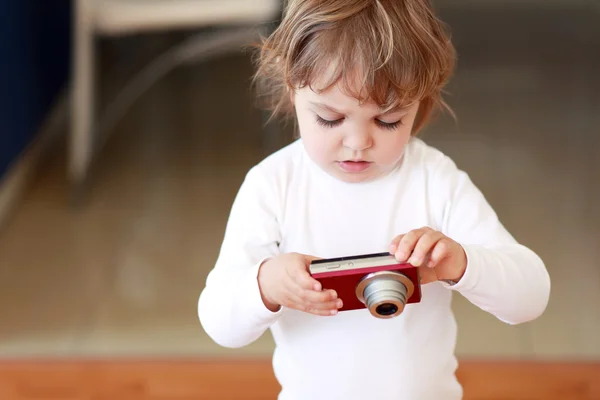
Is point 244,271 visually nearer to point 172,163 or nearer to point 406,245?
point 406,245

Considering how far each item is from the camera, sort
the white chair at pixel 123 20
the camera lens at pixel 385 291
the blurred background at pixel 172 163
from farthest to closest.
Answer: the white chair at pixel 123 20
the blurred background at pixel 172 163
the camera lens at pixel 385 291

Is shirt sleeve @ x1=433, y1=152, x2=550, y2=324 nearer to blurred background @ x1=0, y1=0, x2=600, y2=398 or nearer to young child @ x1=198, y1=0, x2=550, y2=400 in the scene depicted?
young child @ x1=198, y1=0, x2=550, y2=400

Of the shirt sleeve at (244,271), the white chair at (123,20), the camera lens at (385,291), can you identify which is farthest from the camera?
the white chair at (123,20)

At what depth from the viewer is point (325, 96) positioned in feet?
2.86

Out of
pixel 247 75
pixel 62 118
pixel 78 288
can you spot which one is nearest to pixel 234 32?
pixel 247 75

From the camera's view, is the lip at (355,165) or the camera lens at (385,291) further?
the lip at (355,165)

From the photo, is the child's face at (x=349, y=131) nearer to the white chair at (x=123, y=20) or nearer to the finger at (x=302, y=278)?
the finger at (x=302, y=278)

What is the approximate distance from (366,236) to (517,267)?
17 centimetres

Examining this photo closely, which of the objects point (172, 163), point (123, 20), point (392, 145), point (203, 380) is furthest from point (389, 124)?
point (172, 163)

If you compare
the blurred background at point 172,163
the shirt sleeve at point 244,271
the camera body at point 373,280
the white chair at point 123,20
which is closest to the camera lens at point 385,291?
the camera body at point 373,280

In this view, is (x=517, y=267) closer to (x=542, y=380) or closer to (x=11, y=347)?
(x=542, y=380)

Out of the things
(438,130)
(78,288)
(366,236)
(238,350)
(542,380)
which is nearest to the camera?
(366,236)

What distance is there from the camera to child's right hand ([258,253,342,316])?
2.72ft

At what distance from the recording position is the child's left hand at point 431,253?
2.71 feet
